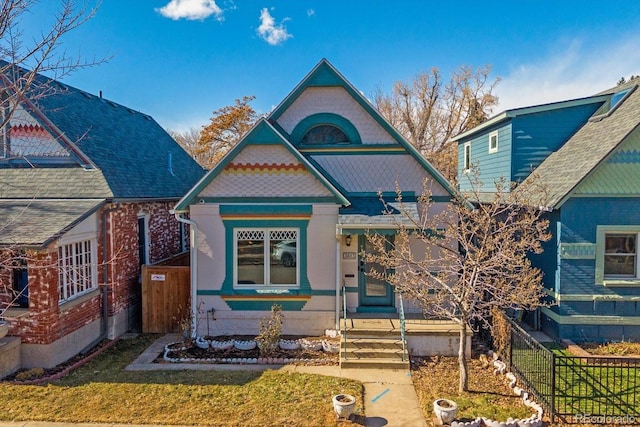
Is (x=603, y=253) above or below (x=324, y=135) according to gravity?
below

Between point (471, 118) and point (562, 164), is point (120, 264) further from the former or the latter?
point (471, 118)

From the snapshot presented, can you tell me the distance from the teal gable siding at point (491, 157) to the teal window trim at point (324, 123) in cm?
412

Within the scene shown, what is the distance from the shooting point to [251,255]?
39.1ft

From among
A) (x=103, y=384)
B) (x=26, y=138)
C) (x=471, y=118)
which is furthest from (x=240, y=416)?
(x=471, y=118)

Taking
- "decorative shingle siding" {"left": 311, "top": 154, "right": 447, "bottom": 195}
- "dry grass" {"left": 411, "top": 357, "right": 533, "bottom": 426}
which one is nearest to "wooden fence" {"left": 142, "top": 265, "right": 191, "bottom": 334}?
"decorative shingle siding" {"left": 311, "top": 154, "right": 447, "bottom": 195}

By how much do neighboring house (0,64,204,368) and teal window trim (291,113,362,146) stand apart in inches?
210

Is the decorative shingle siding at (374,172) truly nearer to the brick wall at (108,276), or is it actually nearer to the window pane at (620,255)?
the window pane at (620,255)

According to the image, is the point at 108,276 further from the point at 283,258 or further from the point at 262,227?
the point at 283,258

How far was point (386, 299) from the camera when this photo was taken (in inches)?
482

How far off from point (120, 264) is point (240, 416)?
7.03 metres

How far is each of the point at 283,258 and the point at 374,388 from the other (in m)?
4.46

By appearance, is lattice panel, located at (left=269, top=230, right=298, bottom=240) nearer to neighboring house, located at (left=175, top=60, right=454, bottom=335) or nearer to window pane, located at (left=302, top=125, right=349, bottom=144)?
neighboring house, located at (left=175, top=60, right=454, bottom=335)

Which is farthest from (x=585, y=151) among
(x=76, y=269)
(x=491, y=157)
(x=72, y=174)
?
(x=72, y=174)

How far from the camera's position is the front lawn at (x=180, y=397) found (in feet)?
24.8
